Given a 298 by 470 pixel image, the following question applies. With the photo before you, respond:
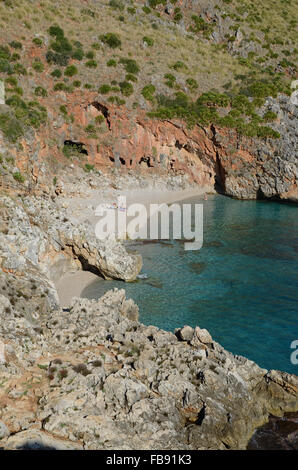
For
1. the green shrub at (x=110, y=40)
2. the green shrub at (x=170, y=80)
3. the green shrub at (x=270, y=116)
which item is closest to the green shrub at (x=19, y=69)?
the green shrub at (x=110, y=40)

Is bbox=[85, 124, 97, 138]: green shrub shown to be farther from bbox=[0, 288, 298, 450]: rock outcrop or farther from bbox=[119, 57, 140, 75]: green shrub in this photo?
bbox=[0, 288, 298, 450]: rock outcrop

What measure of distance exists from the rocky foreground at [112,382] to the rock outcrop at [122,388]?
0.11ft

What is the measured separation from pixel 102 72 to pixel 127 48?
1095 centimetres

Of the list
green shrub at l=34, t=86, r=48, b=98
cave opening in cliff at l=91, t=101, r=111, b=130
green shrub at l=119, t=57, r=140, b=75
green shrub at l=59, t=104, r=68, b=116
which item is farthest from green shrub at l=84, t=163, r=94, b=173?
green shrub at l=119, t=57, r=140, b=75

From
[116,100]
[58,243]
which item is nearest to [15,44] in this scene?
[116,100]

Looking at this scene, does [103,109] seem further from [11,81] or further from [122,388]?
[122,388]

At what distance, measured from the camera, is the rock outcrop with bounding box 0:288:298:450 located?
10844 millimetres

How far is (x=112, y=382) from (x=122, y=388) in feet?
1.35

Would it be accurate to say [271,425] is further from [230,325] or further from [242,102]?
[242,102]
